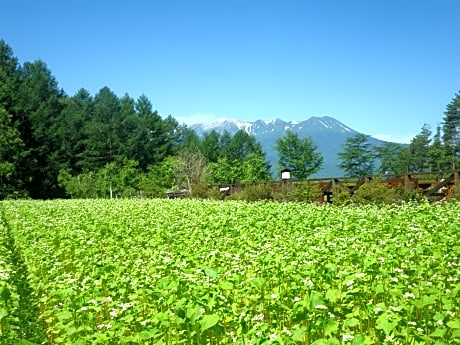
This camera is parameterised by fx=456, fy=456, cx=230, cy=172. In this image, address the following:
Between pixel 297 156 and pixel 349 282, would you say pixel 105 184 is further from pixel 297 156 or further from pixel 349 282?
pixel 349 282

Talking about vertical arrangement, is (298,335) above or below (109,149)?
below

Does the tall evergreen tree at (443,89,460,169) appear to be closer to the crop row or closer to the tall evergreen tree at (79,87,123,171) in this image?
the tall evergreen tree at (79,87,123,171)

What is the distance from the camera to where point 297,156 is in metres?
69.3

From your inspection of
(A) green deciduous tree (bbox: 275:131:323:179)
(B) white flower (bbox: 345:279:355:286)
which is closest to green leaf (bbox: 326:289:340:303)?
(B) white flower (bbox: 345:279:355:286)

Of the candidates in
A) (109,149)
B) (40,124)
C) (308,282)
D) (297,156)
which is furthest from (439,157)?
(308,282)

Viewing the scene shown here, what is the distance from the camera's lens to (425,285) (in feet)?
15.4

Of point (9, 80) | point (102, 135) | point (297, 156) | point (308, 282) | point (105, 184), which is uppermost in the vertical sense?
point (9, 80)

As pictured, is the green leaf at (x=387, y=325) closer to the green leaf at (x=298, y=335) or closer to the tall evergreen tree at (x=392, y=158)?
the green leaf at (x=298, y=335)

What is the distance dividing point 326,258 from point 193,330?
114 inches

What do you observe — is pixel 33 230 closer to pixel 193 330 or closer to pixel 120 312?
pixel 120 312

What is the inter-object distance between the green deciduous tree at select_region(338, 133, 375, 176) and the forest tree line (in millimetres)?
180

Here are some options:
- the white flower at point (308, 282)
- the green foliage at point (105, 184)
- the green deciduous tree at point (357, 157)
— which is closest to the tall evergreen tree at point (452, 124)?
the green deciduous tree at point (357, 157)

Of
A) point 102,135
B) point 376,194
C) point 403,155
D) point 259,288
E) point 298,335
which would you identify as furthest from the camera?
point 403,155

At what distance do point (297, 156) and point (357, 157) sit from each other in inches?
708
